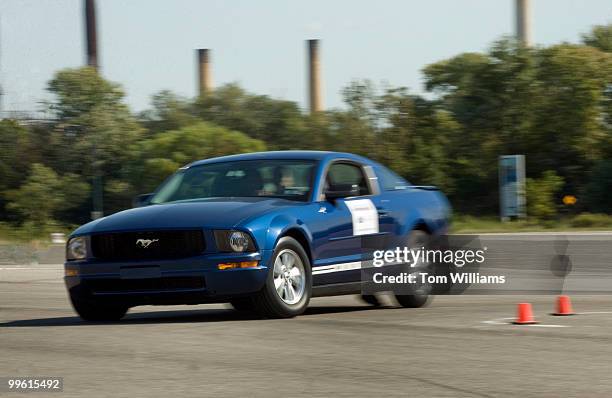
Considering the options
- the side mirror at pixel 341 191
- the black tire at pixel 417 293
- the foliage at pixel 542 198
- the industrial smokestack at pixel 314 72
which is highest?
the industrial smokestack at pixel 314 72

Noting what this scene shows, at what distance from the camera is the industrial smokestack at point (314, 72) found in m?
71.5

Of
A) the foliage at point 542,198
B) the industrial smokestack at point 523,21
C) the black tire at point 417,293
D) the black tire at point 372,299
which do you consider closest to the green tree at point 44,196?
the foliage at point 542,198

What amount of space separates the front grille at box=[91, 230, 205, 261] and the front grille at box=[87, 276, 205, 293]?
178 mm

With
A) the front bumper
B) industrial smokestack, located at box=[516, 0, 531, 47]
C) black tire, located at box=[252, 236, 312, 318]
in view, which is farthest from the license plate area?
industrial smokestack, located at box=[516, 0, 531, 47]

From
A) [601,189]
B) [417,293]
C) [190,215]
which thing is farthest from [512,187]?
[190,215]

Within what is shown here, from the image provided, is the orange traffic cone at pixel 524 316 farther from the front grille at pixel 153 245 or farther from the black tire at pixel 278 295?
the front grille at pixel 153 245

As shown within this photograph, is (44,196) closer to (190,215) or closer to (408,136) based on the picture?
(408,136)

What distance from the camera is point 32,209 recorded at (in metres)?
57.6

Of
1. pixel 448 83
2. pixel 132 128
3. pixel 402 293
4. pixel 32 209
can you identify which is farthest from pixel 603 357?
pixel 448 83

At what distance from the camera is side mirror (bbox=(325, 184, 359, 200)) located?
11.1m

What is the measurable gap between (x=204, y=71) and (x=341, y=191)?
210ft

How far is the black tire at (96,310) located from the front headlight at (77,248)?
0.34 metres

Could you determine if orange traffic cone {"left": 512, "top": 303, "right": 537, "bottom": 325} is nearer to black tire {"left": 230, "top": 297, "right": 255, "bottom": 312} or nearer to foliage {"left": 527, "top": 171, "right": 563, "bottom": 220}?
black tire {"left": 230, "top": 297, "right": 255, "bottom": 312}

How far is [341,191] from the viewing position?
1123 cm
